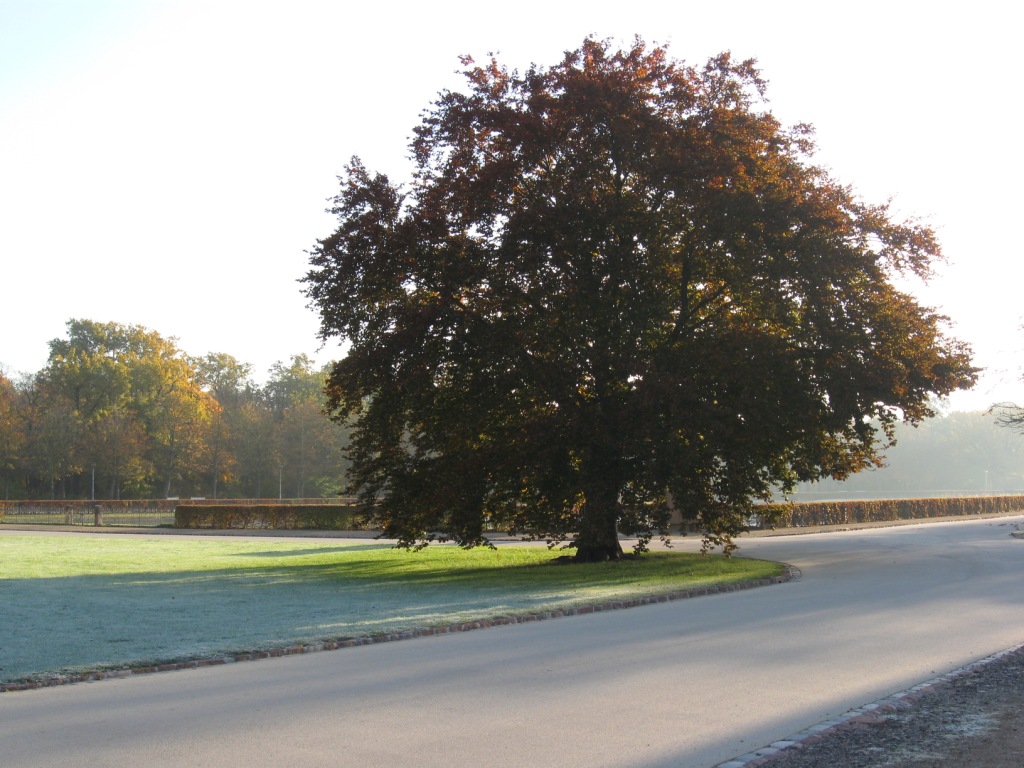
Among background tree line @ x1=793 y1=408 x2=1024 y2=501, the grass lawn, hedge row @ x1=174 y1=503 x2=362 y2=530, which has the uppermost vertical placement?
background tree line @ x1=793 y1=408 x2=1024 y2=501

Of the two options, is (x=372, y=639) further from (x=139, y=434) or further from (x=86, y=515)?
(x=139, y=434)

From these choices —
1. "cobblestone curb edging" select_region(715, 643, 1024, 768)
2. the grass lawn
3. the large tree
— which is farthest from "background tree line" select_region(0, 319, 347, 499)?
"cobblestone curb edging" select_region(715, 643, 1024, 768)

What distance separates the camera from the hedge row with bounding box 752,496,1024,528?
47875mm

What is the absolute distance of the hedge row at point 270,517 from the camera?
50.3 meters

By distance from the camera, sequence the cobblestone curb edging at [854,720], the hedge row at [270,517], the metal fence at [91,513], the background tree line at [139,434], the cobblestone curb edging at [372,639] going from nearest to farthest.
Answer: the cobblestone curb edging at [854,720]
the cobblestone curb edging at [372,639]
the hedge row at [270,517]
the metal fence at [91,513]
the background tree line at [139,434]

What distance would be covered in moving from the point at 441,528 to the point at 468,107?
A: 1081 centimetres

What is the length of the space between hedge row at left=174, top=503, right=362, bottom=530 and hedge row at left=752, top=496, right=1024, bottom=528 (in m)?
20.9

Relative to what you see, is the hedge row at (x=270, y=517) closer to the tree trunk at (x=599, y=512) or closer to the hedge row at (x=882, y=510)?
the hedge row at (x=882, y=510)

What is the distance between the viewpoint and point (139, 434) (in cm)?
8306

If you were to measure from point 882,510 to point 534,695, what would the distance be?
165 feet

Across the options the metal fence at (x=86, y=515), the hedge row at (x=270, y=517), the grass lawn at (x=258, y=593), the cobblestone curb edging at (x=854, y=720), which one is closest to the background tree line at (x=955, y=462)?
the metal fence at (x=86, y=515)

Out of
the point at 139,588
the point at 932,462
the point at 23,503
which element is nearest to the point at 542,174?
the point at 139,588

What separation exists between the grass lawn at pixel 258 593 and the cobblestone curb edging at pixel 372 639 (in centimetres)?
23

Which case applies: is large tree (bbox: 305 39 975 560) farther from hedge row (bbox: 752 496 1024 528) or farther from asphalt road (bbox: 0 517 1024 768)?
hedge row (bbox: 752 496 1024 528)
